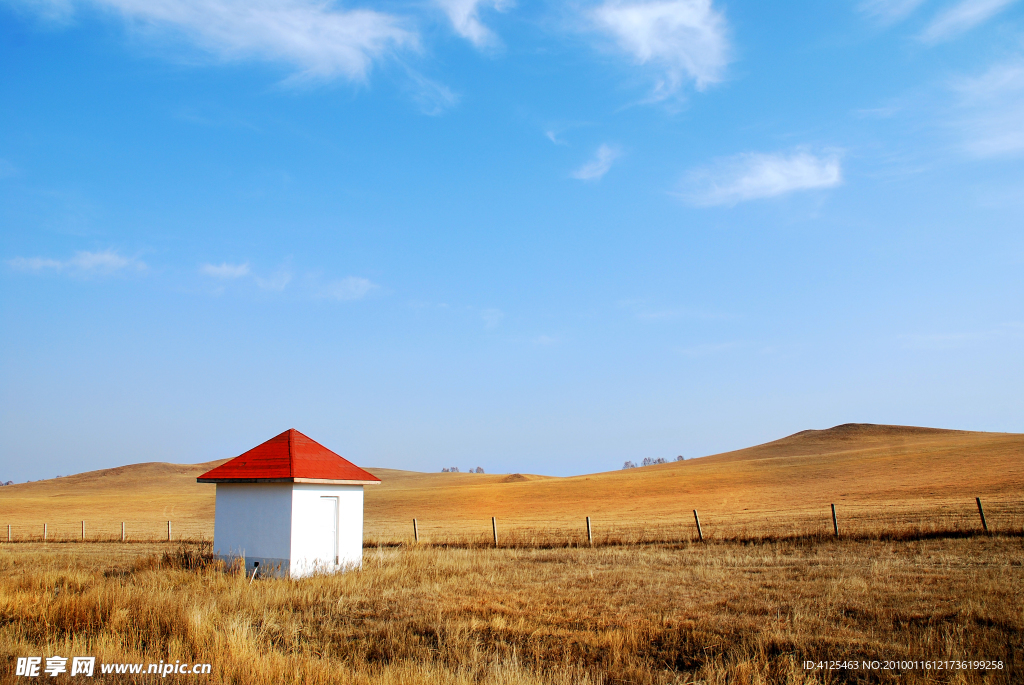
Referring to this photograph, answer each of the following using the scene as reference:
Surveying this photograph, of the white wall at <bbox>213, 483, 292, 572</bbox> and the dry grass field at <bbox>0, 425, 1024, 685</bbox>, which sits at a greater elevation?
the white wall at <bbox>213, 483, 292, 572</bbox>

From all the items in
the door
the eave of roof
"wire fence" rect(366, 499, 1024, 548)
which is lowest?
"wire fence" rect(366, 499, 1024, 548)

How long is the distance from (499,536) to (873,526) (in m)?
15.8

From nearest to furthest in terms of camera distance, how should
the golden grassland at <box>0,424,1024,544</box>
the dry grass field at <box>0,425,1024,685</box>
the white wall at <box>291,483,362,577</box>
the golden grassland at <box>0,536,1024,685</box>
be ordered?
the golden grassland at <box>0,536,1024,685</box>, the dry grass field at <box>0,425,1024,685</box>, the white wall at <box>291,483,362,577</box>, the golden grassland at <box>0,424,1024,544</box>

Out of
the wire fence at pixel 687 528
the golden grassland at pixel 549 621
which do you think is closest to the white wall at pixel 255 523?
the golden grassland at pixel 549 621

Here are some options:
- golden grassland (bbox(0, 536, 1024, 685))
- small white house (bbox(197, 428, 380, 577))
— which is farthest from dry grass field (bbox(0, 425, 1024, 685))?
small white house (bbox(197, 428, 380, 577))

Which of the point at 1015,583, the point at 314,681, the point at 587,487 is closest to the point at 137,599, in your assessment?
the point at 314,681

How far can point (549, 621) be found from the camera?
11.0 m

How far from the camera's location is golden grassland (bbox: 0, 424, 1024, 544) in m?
29.5

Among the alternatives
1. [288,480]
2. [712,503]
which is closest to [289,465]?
[288,480]

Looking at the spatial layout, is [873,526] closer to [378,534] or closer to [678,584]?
[678,584]

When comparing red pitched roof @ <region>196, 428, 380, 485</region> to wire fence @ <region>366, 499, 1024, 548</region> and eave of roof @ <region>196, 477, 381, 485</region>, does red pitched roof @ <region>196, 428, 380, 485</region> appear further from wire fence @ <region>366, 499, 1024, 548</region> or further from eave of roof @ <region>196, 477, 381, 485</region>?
wire fence @ <region>366, 499, 1024, 548</region>

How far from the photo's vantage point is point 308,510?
17906mm

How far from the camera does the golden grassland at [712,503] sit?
29484 mm

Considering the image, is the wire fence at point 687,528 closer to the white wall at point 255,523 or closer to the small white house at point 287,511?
the small white house at point 287,511
